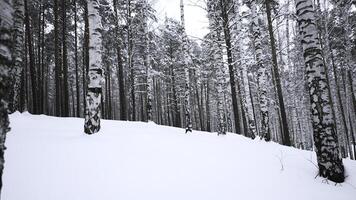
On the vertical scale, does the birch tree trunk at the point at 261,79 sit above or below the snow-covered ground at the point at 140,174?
above

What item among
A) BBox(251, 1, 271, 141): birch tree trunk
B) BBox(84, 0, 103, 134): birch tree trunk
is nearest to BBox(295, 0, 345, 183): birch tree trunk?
BBox(84, 0, 103, 134): birch tree trunk

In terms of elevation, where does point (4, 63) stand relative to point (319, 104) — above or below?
above

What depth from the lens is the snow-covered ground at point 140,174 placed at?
9.66 feet

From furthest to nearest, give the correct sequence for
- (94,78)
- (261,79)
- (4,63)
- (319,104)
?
(261,79) < (94,78) < (319,104) < (4,63)

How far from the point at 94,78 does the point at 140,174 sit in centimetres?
342

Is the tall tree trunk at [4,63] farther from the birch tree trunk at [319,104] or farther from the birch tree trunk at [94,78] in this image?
the birch tree trunk at [319,104]

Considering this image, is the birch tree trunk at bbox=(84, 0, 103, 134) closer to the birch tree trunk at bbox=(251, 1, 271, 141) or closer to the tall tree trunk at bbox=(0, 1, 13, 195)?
the tall tree trunk at bbox=(0, 1, 13, 195)

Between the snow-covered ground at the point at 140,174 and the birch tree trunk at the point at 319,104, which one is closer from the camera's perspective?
the snow-covered ground at the point at 140,174

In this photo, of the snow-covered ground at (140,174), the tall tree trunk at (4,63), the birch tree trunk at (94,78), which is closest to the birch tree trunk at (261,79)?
the snow-covered ground at (140,174)

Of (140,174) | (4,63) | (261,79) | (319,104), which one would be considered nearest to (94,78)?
(140,174)

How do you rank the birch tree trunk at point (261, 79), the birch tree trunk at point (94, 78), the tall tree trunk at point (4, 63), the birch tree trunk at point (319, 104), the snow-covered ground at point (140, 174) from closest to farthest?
the tall tree trunk at point (4, 63), the snow-covered ground at point (140, 174), the birch tree trunk at point (319, 104), the birch tree trunk at point (94, 78), the birch tree trunk at point (261, 79)

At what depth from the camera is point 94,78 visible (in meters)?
6.04

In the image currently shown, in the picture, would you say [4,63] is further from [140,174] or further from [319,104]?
[319,104]

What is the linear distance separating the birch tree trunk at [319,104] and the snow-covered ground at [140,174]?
31 cm
